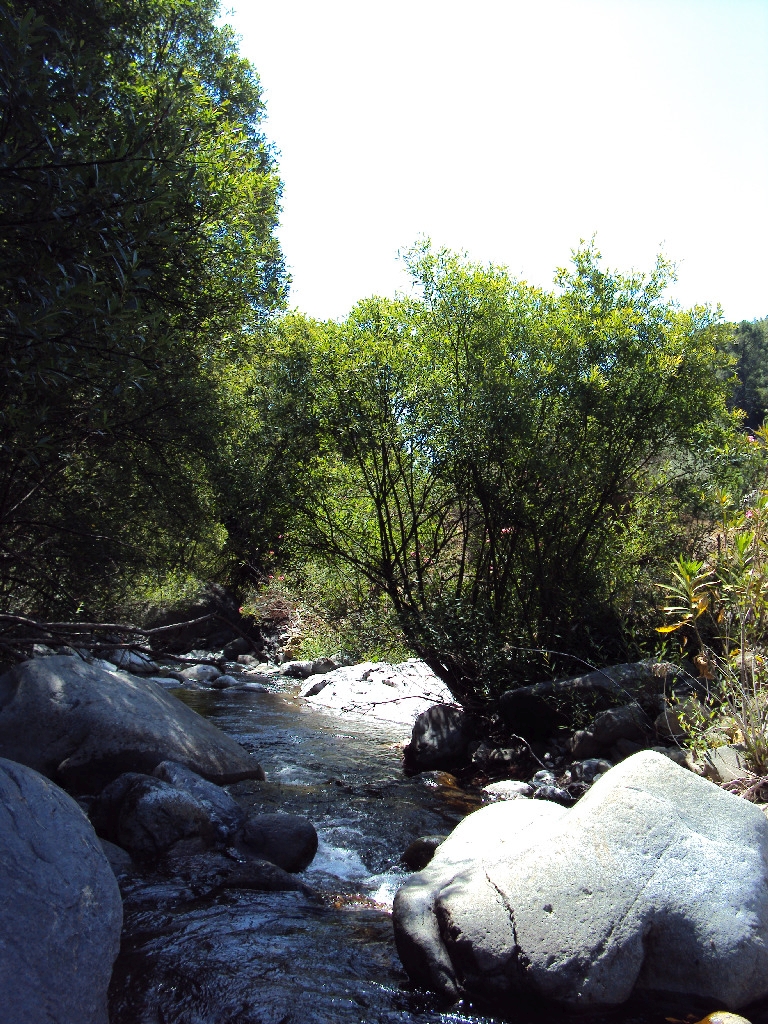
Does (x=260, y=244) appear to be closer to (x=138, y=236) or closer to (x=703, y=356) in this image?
(x=138, y=236)

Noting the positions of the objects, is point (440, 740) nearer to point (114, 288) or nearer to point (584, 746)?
point (584, 746)

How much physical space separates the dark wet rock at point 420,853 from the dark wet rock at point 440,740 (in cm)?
335

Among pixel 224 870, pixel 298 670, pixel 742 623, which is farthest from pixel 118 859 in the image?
pixel 298 670

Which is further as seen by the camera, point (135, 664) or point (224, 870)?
point (224, 870)

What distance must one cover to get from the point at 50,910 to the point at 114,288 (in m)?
3.08

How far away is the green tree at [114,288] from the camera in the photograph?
325cm

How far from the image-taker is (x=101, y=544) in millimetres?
6500

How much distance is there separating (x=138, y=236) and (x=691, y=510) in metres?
7.66

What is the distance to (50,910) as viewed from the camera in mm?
3152

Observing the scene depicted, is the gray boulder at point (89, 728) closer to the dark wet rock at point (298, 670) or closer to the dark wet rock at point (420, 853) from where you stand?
the dark wet rock at point (420, 853)

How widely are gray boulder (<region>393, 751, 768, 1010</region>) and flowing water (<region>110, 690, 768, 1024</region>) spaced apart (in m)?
0.19

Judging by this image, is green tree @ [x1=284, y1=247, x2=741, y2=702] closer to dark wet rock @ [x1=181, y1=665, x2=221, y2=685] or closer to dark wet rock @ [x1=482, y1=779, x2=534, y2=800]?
dark wet rock @ [x1=482, y1=779, x2=534, y2=800]

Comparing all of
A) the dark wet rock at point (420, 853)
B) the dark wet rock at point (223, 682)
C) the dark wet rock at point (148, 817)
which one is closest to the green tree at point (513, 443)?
the dark wet rock at point (420, 853)

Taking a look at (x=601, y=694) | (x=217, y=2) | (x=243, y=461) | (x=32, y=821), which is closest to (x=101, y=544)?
(x=243, y=461)
